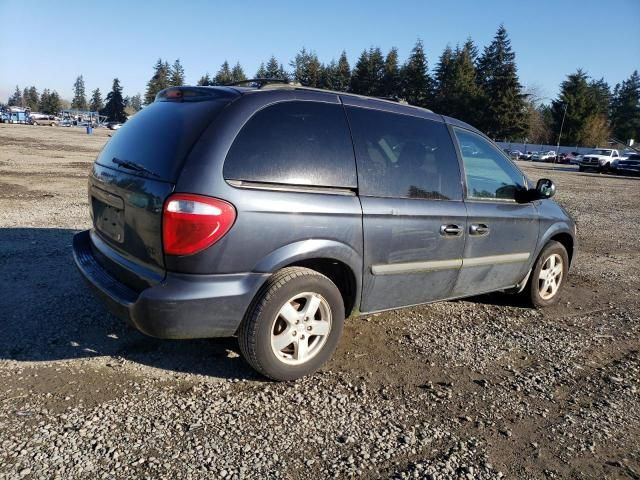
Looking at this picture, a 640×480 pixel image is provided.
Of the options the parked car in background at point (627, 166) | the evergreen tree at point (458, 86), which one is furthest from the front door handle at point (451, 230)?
the evergreen tree at point (458, 86)

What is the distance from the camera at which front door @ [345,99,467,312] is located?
11.3 feet

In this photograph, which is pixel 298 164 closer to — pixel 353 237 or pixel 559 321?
pixel 353 237

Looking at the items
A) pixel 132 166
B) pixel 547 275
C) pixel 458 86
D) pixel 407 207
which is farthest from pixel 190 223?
pixel 458 86

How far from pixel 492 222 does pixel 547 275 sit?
1.40m

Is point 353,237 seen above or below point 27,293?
above

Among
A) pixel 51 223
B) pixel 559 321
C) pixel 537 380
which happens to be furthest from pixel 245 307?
pixel 51 223

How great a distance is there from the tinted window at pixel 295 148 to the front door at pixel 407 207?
0.15m

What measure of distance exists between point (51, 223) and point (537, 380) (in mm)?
6809

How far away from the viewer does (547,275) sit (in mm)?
5172

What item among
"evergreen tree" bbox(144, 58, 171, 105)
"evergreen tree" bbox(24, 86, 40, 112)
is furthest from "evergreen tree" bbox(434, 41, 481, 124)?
"evergreen tree" bbox(24, 86, 40, 112)

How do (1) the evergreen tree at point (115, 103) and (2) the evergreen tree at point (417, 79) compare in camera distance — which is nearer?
(2) the evergreen tree at point (417, 79)

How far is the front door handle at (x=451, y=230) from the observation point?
12.5ft

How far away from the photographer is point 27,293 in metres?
4.40

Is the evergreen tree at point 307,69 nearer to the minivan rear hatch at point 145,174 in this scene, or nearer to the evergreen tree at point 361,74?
the evergreen tree at point 361,74
